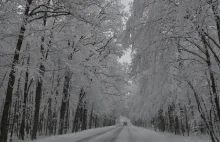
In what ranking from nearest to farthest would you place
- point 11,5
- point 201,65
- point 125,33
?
point 125,33, point 11,5, point 201,65

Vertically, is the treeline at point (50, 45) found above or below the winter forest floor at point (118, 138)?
above

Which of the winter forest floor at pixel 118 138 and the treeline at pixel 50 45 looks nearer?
the treeline at pixel 50 45

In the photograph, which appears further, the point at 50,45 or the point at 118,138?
the point at 118,138

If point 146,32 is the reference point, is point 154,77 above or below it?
below

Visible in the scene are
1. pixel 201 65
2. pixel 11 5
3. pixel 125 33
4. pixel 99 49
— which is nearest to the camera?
pixel 125 33

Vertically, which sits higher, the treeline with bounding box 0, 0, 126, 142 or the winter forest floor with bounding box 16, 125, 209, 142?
the treeline with bounding box 0, 0, 126, 142

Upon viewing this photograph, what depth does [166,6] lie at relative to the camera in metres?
7.25

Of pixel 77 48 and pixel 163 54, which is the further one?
pixel 77 48

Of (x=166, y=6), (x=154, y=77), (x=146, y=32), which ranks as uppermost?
(x=166, y=6)

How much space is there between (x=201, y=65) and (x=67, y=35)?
31.5ft

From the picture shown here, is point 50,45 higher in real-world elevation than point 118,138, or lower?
higher

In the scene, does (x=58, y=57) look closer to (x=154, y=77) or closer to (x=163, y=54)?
(x=154, y=77)

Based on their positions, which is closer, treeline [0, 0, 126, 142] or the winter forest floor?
treeline [0, 0, 126, 142]

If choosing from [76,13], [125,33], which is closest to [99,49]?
[76,13]
